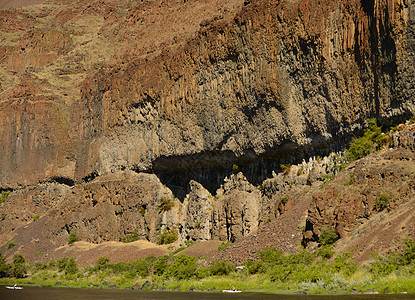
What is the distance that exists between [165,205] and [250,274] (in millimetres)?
21872

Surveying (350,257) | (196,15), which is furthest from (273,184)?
(196,15)

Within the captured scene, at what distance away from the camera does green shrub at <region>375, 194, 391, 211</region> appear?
33.2m

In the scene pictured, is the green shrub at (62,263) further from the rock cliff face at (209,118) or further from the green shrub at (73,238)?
the green shrub at (73,238)

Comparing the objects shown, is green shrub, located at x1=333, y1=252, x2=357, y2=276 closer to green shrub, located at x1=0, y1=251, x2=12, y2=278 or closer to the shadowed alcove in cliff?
the shadowed alcove in cliff

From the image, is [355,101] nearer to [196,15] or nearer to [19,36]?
[196,15]

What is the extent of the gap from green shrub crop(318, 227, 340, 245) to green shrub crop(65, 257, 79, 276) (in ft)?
89.8

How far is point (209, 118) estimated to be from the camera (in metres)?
53.6

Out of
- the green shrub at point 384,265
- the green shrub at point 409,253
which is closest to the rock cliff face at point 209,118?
the green shrub at point 384,265

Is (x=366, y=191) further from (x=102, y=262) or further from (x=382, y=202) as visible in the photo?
(x=102, y=262)

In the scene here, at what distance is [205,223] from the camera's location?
53875 millimetres

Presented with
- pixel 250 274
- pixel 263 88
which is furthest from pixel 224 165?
pixel 250 274

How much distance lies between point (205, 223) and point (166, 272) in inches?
412

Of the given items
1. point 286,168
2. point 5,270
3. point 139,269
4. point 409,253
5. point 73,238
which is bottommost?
point 139,269

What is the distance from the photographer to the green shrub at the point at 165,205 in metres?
58.3
